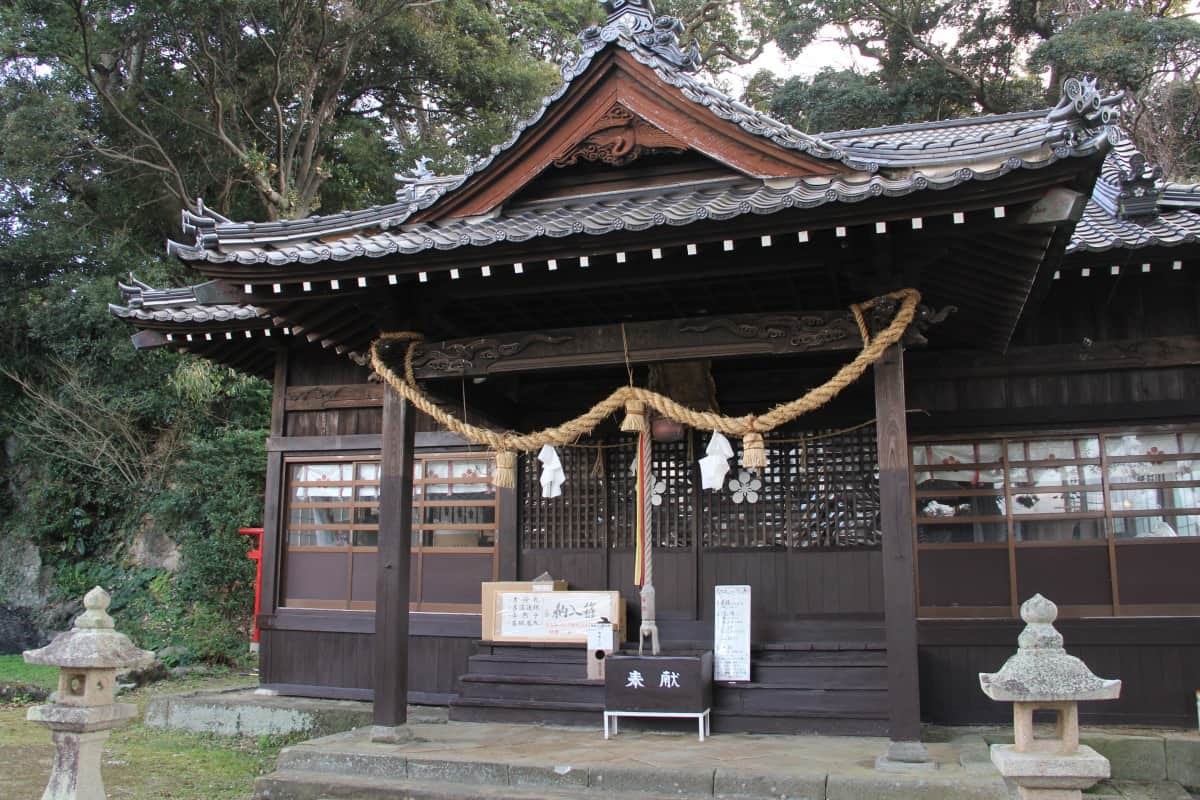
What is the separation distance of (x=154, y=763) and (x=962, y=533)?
819 cm

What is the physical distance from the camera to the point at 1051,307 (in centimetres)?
855

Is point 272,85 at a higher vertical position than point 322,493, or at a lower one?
higher

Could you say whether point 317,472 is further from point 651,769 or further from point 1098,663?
point 1098,663

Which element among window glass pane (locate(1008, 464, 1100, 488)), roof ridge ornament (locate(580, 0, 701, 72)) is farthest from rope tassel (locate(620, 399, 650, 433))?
window glass pane (locate(1008, 464, 1100, 488))

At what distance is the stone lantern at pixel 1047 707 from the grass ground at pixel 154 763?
6326 mm

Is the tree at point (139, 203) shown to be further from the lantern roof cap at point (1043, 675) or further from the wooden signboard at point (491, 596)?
the lantern roof cap at point (1043, 675)

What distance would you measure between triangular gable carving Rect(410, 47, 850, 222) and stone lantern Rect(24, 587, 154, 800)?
4.35m

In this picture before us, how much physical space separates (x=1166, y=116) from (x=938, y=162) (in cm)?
2001

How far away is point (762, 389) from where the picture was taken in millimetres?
9180

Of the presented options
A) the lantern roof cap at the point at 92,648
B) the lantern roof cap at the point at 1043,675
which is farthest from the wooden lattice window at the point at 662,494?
the lantern roof cap at the point at 1043,675

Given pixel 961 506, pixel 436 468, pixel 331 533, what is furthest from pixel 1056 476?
pixel 331 533

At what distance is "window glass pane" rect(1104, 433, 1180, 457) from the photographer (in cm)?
825

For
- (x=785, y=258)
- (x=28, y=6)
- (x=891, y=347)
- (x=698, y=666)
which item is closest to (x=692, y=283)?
(x=785, y=258)

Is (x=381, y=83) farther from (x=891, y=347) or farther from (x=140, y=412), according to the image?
(x=891, y=347)
